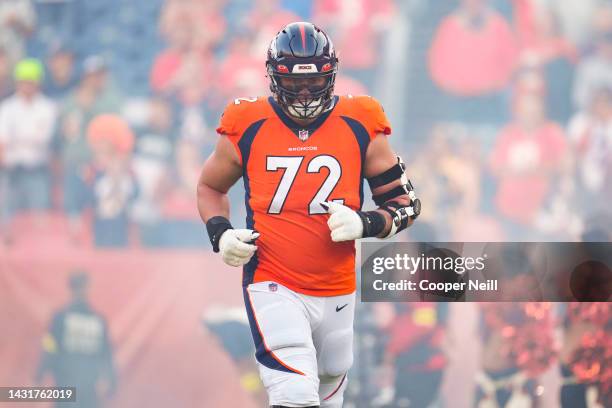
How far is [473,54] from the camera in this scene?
7.28 m

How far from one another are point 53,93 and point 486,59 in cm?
329

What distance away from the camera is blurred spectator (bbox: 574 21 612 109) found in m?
7.18

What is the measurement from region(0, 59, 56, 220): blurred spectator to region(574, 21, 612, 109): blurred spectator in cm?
396

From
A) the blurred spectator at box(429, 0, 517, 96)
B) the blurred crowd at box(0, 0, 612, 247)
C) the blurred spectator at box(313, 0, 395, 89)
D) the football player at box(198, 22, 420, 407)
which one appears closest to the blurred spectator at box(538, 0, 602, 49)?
the blurred crowd at box(0, 0, 612, 247)

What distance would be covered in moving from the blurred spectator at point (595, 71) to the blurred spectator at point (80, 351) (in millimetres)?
3954

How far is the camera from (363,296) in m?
7.11

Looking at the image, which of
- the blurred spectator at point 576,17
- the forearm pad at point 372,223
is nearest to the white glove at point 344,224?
the forearm pad at point 372,223

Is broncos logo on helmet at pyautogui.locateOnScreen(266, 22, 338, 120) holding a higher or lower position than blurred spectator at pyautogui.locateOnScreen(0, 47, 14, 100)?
lower

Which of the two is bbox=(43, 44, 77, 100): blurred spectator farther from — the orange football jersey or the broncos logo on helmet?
the broncos logo on helmet

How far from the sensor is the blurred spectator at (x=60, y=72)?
24.6 feet

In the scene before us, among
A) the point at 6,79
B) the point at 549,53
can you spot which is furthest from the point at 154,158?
the point at 549,53

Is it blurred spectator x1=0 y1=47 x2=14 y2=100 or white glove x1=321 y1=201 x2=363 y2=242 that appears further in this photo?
blurred spectator x1=0 y1=47 x2=14 y2=100

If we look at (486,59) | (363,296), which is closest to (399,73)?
(486,59)

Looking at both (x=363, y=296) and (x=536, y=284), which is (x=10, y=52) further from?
(x=536, y=284)
